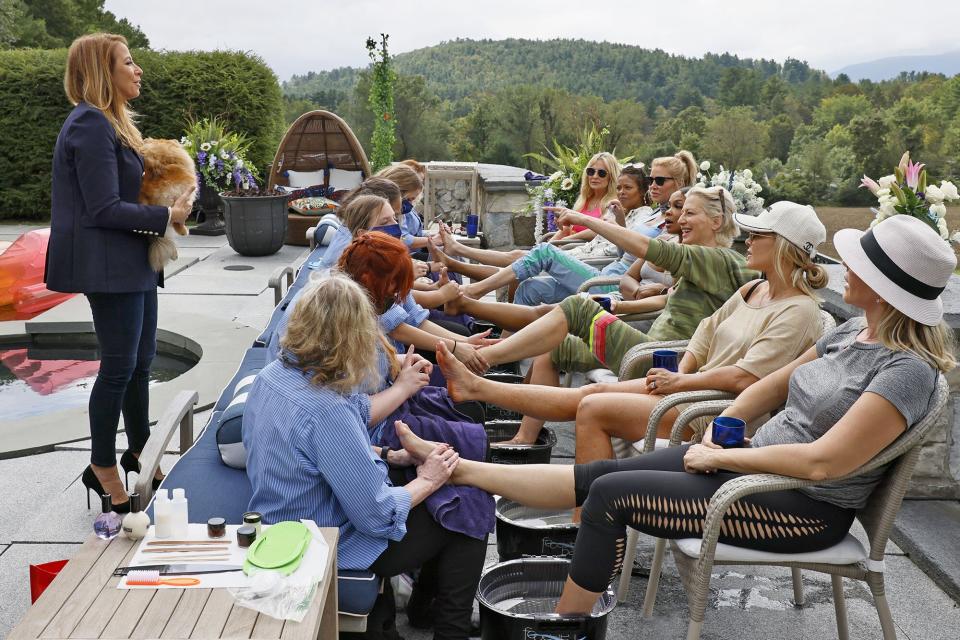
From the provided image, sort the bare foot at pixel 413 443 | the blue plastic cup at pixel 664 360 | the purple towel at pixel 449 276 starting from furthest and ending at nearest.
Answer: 1. the purple towel at pixel 449 276
2. the blue plastic cup at pixel 664 360
3. the bare foot at pixel 413 443

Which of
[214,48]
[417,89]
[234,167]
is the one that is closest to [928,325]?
[234,167]

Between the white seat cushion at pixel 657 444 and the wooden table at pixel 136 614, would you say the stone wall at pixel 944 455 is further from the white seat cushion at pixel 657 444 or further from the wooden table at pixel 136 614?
the wooden table at pixel 136 614

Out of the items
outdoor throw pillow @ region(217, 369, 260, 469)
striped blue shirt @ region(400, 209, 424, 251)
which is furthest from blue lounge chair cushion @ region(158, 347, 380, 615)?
striped blue shirt @ region(400, 209, 424, 251)

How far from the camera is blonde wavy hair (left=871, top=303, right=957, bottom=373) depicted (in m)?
2.10

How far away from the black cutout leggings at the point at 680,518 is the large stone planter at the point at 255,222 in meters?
7.35

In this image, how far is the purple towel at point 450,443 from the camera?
2262 mm

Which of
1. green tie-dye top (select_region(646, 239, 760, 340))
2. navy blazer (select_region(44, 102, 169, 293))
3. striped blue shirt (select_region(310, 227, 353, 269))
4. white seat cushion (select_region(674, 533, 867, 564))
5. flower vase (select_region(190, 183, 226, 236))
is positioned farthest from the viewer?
flower vase (select_region(190, 183, 226, 236))

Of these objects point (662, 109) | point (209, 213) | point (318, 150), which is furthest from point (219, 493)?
point (662, 109)

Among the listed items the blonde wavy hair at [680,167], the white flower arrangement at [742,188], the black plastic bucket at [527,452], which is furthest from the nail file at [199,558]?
the white flower arrangement at [742,188]

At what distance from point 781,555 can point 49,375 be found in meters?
5.13

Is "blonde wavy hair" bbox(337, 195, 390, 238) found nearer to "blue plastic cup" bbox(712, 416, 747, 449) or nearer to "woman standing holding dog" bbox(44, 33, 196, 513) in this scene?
"woman standing holding dog" bbox(44, 33, 196, 513)

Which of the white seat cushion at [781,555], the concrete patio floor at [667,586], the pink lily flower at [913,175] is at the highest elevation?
the pink lily flower at [913,175]

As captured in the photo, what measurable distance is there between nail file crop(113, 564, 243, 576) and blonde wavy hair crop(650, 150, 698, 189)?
3685 millimetres

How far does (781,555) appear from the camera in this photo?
2.13 meters
